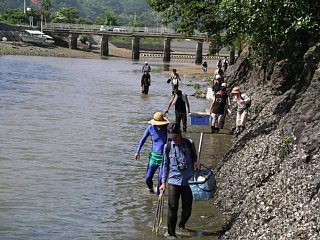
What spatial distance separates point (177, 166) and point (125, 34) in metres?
76.5

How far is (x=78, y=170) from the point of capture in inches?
522

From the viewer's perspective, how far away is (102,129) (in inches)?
764

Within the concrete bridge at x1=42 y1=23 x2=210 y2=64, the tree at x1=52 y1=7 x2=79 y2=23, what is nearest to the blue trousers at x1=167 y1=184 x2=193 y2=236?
the concrete bridge at x1=42 y1=23 x2=210 y2=64

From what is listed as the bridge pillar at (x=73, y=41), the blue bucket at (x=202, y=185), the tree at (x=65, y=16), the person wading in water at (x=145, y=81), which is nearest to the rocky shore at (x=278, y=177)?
the blue bucket at (x=202, y=185)

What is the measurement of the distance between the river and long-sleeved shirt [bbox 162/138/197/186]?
105 cm

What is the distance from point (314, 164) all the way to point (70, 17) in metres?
145

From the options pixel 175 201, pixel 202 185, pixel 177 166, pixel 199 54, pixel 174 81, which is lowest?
pixel 199 54

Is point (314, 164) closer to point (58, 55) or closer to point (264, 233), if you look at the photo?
point (264, 233)

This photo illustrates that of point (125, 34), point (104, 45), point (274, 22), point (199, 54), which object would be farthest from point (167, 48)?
point (274, 22)

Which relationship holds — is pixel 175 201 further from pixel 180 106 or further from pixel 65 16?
pixel 65 16

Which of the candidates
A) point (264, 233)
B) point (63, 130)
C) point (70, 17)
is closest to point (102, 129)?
point (63, 130)

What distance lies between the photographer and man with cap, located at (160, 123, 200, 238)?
27.6ft

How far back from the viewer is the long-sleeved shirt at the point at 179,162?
8414mm

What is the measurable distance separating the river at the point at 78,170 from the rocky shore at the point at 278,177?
2.34ft
